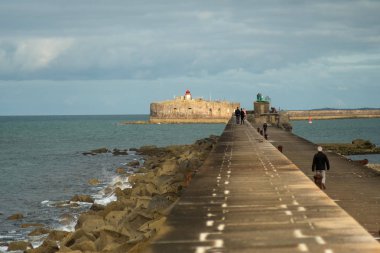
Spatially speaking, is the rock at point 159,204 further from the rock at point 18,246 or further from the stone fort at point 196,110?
the stone fort at point 196,110

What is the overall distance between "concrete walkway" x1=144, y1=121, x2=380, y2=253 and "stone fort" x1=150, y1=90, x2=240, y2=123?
158973 millimetres

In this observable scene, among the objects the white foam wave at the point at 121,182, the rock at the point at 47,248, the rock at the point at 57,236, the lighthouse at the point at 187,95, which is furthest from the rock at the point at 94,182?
the lighthouse at the point at 187,95

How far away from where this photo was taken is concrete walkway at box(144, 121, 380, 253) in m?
10.8

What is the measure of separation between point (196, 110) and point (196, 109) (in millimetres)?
459

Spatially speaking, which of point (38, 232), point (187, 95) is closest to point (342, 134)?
point (187, 95)

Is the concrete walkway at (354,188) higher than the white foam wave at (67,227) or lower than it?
higher

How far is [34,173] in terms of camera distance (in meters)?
48.2

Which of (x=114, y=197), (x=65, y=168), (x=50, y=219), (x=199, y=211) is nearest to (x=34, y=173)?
(x=65, y=168)

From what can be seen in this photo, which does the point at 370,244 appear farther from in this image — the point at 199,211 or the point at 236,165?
the point at 236,165

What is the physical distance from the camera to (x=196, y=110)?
7141 inches

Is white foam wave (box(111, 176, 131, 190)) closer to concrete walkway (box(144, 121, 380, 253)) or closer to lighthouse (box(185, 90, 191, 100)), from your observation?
concrete walkway (box(144, 121, 380, 253))

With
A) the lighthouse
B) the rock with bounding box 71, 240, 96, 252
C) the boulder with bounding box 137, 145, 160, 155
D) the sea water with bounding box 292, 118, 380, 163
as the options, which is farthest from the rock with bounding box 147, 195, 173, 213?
the lighthouse

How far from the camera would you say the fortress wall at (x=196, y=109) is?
592ft

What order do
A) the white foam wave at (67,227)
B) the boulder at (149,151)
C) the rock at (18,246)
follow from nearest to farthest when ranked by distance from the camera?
the rock at (18,246)
the white foam wave at (67,227)
the boulder at (149,151)
